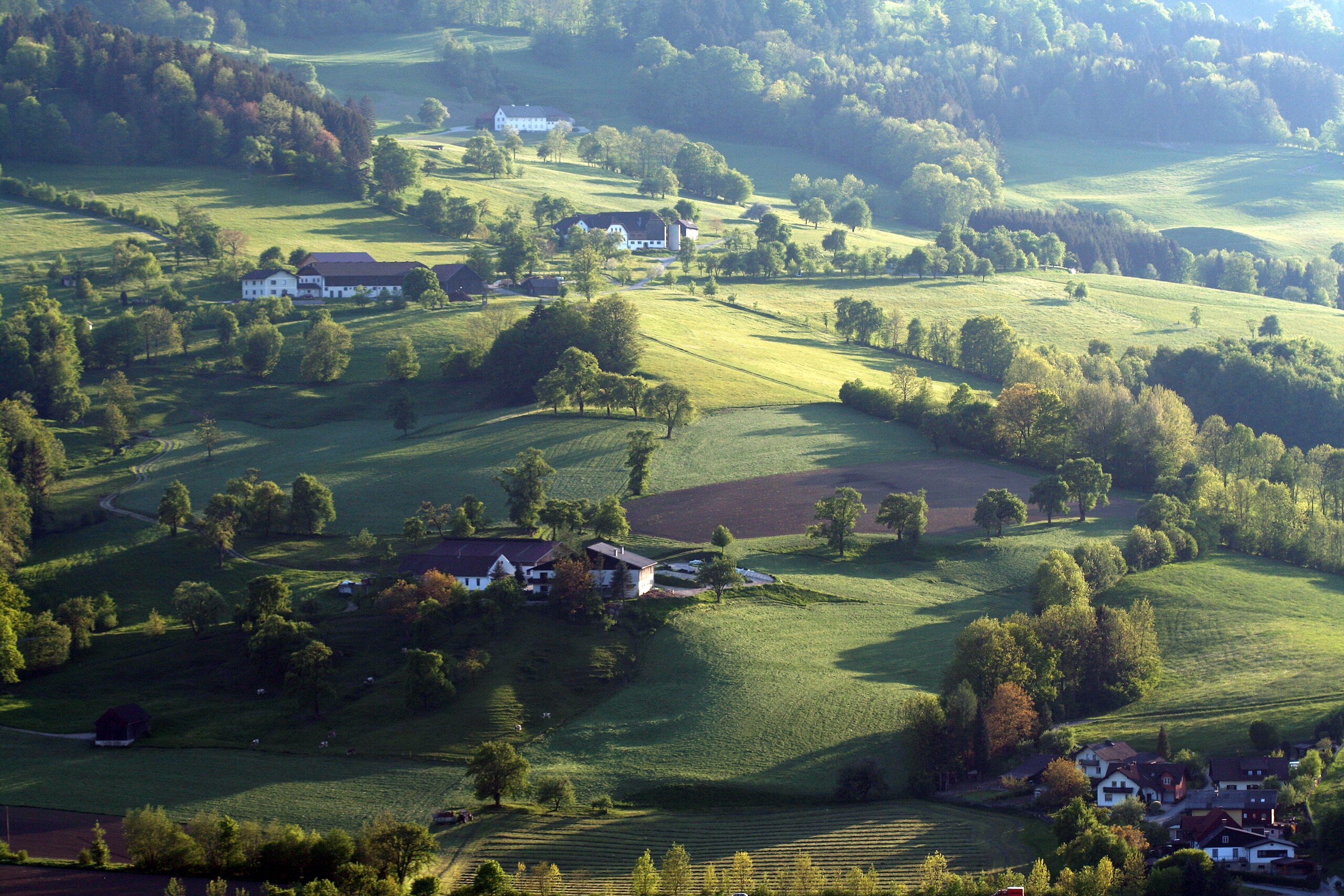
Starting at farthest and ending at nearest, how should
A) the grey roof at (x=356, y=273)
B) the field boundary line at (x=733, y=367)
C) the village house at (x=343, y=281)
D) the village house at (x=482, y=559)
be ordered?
1. the grey roof at (x=356, y=273)
2. the village house at (x=343, y=281)
3. the field boundary line at (x=733, y=367)
4. the village house at (x=482, y=559)

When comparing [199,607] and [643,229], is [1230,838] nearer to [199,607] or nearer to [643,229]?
[199,607]

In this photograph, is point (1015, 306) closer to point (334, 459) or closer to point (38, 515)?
point (334, 459)

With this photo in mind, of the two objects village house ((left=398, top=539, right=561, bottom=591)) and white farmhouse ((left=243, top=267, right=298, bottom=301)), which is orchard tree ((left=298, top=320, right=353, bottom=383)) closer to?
white farmhouse ((left=243, top=267, right=298, bottom=301))

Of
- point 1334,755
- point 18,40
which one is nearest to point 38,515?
point 1334,755

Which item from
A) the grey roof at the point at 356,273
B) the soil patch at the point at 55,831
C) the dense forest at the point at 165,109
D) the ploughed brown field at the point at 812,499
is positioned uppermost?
the dense forest at the point at 165,109

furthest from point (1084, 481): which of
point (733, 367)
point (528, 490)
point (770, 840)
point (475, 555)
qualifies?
point (770, 840)

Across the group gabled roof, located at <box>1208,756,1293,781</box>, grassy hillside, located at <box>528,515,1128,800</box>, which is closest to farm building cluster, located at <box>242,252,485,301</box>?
grassy hillside, located at <box>528,515,1128,800</box>

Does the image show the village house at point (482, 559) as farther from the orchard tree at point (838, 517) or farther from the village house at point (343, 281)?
the village house at point (343, 281)

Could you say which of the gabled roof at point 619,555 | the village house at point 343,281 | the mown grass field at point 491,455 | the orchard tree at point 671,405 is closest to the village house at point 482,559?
the gabled roof at point 619,555
